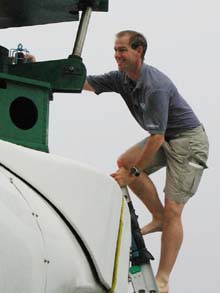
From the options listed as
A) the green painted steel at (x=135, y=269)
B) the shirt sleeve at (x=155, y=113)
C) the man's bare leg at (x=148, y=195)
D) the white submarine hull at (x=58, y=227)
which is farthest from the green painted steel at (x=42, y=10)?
the man's bare leg at (x=148, y=195)

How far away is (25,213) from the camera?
290cm

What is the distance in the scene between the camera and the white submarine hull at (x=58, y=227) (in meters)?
2.77

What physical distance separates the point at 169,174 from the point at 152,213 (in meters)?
0.33

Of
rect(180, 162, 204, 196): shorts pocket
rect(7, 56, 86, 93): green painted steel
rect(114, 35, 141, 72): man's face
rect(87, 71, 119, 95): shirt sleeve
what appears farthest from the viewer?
rect(87, 71, 119, 95): shirt sleeve

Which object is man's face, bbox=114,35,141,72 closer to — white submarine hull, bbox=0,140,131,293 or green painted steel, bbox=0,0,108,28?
green painted steel, bbox=0,0,108,28

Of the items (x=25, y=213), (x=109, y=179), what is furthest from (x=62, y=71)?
(x=25, y=213)

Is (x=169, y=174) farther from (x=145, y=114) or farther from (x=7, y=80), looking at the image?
(x=7, y=80)

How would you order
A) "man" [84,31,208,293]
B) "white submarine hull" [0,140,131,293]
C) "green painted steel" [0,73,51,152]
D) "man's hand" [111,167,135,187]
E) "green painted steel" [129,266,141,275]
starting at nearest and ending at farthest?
"white submarine hull" [0,140,131,293], "green painted steel" [0,73,51,152], "green painted steel" [129,266,141,275], "man's hand" [111,167,135,187], "man" [84,31,208,293]

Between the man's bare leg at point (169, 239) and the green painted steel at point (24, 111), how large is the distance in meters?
2.60

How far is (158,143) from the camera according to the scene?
6055 millimetres

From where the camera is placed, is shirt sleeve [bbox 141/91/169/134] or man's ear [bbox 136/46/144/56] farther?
man's ear [bbox 136/46/144/56]

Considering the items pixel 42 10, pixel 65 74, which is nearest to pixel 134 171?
pixel 42 10

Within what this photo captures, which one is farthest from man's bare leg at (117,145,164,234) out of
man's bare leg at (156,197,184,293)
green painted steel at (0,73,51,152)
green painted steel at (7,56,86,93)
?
green painted steel at (0,73,51,152)

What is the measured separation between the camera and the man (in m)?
6.06
